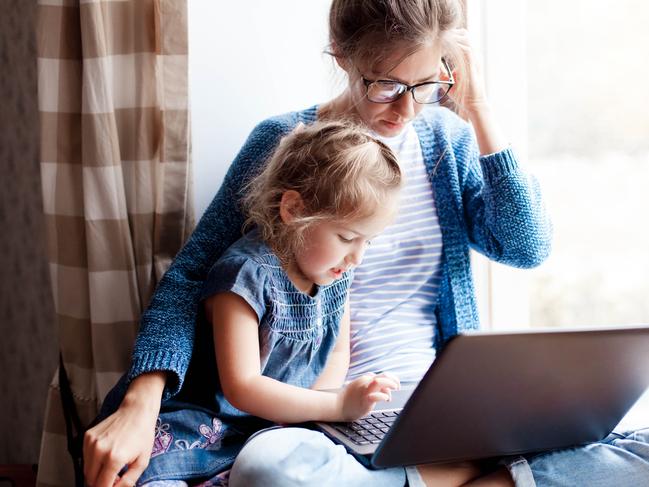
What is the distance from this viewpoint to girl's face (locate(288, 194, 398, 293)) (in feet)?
3.94

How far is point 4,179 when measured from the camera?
71.9 inches

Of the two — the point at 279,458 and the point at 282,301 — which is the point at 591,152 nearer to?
the point at 282,301

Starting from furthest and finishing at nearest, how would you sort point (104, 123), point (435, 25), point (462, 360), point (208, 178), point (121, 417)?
point (208, 178) → point (104, 123) → point (435, 25) → point (121, 417) → point (462, 360)

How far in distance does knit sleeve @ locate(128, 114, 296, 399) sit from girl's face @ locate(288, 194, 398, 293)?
0.58 feet

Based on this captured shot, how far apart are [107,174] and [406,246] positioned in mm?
554

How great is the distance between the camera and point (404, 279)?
1.49m

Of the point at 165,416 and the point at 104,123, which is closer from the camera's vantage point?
the point at 165,416

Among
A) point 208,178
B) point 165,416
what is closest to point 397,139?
point 208,178

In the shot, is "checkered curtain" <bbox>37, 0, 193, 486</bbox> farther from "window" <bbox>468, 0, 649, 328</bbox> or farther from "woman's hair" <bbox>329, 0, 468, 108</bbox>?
"window" <bbox>468, 0, 649, 328</bbox>

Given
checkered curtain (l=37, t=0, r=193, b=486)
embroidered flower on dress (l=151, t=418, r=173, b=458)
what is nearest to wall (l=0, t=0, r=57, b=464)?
checkered curtain (l=37, t=0, r=193, b=486)

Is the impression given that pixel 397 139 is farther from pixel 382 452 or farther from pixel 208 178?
pixel 382 452

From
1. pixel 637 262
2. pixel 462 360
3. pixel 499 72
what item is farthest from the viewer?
pixel 637 262

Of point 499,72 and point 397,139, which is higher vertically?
point 499,72

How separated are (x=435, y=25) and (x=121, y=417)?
2.51 feet
